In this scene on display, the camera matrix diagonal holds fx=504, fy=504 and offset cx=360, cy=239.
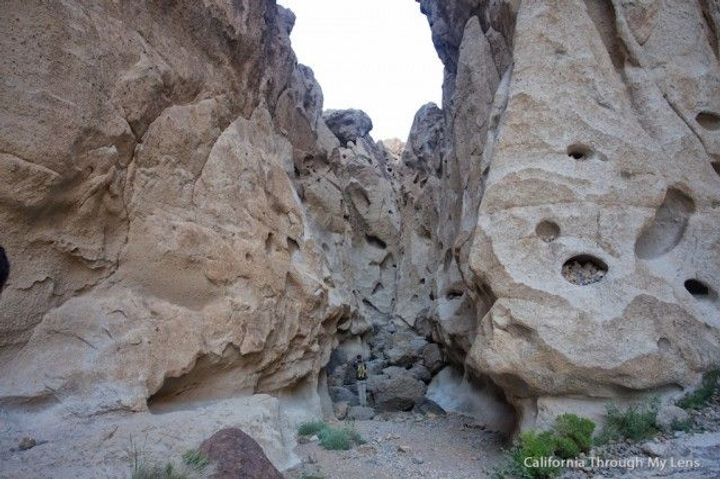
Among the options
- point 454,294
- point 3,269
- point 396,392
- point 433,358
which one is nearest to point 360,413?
point 396,392

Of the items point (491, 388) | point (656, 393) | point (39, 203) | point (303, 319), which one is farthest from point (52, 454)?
point (491, 388)

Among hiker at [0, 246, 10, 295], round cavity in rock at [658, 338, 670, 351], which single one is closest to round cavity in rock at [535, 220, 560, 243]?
round cavity in rock at [658, 338, 670, 351]

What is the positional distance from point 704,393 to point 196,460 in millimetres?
6347

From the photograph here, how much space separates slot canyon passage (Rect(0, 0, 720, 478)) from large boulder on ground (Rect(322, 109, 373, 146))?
46.0ft

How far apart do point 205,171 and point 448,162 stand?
8769 mm

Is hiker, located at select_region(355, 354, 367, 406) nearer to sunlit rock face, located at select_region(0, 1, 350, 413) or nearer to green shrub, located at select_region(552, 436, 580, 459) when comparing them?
sunlit rock face, located at select_region(0, 1, 350, 413)

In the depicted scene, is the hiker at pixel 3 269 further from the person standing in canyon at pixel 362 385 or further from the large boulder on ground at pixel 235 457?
the person standing in canyon at pixel 362 385

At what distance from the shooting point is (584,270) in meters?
7.69

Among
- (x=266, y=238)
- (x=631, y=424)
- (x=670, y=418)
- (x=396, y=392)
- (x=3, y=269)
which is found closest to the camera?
(x=3, y=269)

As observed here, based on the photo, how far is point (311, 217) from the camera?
16.1m

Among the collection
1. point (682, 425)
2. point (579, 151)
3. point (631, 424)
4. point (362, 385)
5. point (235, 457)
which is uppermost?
point (579, 151)

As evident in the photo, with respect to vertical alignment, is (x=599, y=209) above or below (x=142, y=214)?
above

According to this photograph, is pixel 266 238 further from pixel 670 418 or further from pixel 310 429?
pixel 670 418

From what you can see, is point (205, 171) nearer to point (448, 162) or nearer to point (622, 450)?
point (622, 450)
